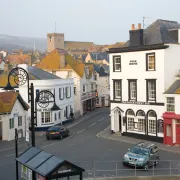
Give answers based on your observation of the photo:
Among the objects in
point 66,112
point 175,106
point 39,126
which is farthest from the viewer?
point 66,112

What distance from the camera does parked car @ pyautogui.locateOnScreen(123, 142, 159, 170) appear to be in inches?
1031

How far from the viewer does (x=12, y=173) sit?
2509cm

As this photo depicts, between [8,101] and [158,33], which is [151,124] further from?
[8,101]

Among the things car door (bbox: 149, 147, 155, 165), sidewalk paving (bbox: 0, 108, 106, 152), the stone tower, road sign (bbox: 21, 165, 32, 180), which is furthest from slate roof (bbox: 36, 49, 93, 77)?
the stone tower

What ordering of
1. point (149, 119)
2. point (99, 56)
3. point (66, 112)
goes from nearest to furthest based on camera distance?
1. point (149, 119)
2. point (66, 112)
3. point (99, 56)

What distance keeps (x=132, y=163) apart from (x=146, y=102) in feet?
42.1

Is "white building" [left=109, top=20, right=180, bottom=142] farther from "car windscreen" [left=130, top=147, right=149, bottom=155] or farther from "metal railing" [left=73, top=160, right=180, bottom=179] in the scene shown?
"metal railing" [left=73, top=160, right=180, bottom=179]

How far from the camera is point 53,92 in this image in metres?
48.2

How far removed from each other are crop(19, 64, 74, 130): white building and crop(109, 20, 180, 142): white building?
343 inches

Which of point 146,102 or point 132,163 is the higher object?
point 146,102

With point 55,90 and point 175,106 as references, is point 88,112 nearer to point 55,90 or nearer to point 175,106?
point 55,90

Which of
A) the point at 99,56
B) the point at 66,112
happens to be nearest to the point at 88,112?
the point at 66,112

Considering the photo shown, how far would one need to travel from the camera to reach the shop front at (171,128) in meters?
35.4

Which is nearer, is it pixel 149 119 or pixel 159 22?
pixel 149 119
